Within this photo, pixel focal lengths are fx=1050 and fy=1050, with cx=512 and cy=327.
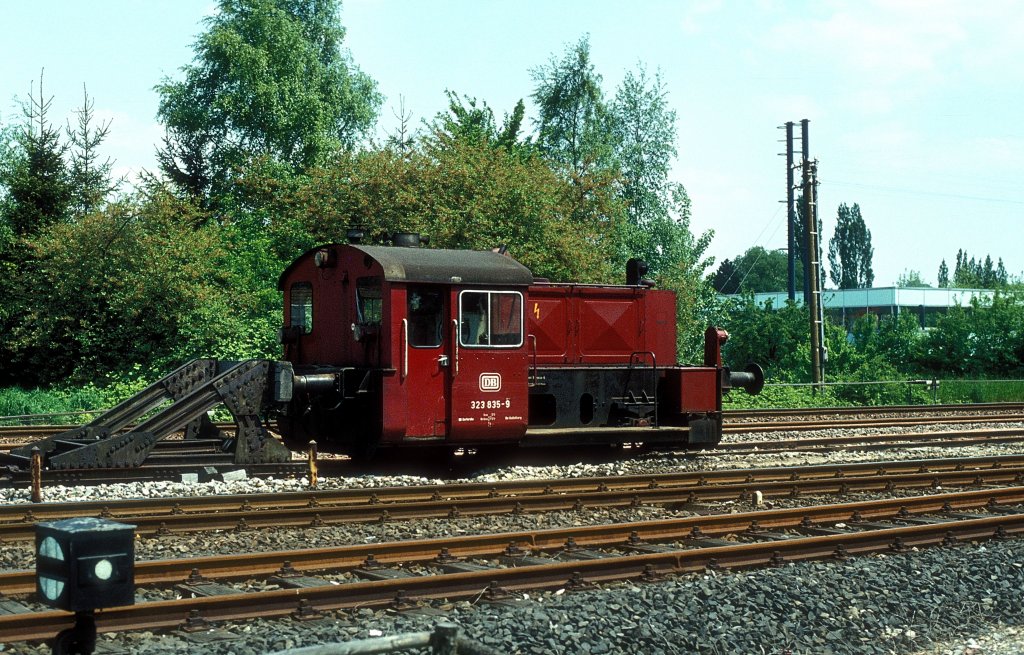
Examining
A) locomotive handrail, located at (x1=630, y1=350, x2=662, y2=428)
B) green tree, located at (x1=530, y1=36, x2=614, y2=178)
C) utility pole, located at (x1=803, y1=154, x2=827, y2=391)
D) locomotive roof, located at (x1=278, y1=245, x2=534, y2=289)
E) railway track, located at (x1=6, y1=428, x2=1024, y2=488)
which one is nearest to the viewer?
railway track, located at (x1=6, y1=428, x2=1024, y2=488)

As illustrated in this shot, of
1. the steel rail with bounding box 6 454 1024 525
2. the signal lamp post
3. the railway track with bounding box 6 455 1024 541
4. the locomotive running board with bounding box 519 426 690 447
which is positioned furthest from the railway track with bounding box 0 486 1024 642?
the locomotive running board with bounding box 519 426 690 447

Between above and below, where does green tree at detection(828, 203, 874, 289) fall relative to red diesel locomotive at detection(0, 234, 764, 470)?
above

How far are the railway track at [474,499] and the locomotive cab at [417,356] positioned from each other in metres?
1.64

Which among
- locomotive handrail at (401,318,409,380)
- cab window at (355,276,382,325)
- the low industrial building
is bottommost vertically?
locomotive handrail at (401,318,409,380)

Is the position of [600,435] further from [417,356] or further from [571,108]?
[571,108]

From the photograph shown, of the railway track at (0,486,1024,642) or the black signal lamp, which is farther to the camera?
the railway track at (0,486,1024,642)

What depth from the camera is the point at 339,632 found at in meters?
6.43

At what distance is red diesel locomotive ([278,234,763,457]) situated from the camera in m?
13.2

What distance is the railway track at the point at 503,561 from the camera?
677cm

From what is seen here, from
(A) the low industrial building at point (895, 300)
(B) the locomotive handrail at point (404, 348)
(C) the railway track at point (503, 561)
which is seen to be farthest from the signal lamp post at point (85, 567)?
(A) the low industrial building at point (895, 300)

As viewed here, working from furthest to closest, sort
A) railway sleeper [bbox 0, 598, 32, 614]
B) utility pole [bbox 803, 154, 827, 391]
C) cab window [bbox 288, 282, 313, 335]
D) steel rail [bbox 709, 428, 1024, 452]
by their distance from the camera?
utility pole [bbox 803, 154, 827, 391] → steel rail [bbox 709, 428, 1024, 452] → cab window [bbox 288, 282, 313, 335] → railway sleeper [bbox 0, 598, 32, 614]

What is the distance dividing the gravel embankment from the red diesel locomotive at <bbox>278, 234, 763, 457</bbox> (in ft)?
11.0

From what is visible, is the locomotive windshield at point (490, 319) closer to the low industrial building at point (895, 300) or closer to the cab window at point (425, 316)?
the cab window at point (425, 316)

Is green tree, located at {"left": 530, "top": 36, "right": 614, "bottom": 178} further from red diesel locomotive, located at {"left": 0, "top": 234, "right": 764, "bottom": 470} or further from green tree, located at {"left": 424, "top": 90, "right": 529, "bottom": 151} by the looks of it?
red diesel locomotive, located at {"left": 0, "top": 234, "right": 764, "bottom": 470}
